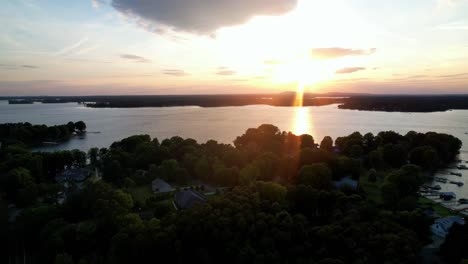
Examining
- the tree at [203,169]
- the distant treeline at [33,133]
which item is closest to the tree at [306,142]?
the tree at [203,169]

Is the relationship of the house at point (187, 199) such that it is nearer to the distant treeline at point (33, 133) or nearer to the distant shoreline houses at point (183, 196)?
the distant shoreline houses at point (183, 196)

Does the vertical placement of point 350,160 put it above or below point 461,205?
above

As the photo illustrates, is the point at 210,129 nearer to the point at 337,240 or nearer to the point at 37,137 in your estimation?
the point at 37,137

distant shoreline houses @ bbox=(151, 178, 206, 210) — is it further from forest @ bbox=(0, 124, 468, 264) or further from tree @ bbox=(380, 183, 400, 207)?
tree @ bbox=(380, 183, 400, 207)

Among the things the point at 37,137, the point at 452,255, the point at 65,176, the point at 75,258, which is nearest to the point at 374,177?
the point at 452,255

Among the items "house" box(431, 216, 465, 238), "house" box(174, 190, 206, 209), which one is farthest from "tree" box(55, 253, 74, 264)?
"house" box(431, 216, 465, 238)
